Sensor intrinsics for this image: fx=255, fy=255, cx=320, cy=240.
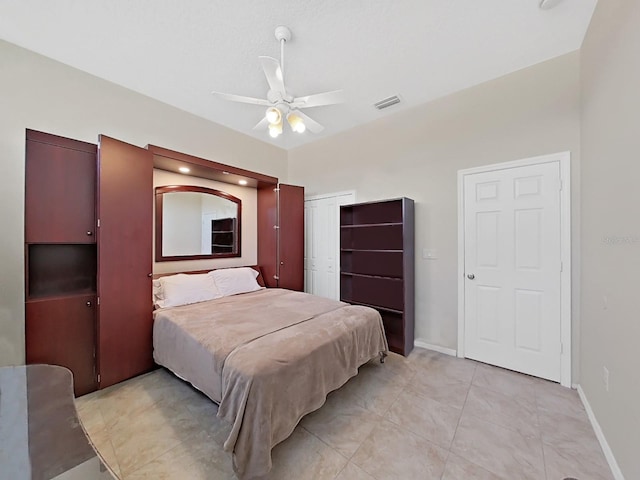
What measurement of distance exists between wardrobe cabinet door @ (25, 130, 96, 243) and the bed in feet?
3.52

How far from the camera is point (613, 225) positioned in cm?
159

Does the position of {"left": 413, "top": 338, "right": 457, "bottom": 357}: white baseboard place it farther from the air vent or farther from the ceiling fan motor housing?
the ceiling fan motor housing

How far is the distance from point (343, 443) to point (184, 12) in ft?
10.8

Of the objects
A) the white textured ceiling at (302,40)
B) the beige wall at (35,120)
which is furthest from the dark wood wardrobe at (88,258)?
the white textured ceiling at (302,40)

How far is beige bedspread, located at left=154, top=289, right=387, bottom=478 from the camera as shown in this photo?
144 centimetres

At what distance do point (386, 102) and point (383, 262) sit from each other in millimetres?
2030

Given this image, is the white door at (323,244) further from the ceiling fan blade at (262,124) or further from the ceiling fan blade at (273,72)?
the ceiling fan blade at (273,72)

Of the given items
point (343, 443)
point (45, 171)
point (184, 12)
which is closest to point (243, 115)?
point (184, 12)

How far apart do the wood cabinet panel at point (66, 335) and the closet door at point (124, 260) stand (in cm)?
11

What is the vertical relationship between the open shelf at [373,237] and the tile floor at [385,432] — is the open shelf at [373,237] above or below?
above

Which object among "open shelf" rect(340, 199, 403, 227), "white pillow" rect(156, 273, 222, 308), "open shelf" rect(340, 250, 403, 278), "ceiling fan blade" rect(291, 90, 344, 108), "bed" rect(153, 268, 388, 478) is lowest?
"bed" rect(153, 268, 388, 478)

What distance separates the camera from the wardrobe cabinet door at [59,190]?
2.06 metres

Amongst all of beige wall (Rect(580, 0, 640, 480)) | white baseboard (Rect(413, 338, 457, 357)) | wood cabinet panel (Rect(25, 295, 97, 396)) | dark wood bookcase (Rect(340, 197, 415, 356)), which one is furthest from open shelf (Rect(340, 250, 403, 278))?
wood cabinet panel (Rect(25, 295, 97, 396))

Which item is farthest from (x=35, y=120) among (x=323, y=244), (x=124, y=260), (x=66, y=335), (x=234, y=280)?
(x=323, y=244)
